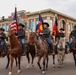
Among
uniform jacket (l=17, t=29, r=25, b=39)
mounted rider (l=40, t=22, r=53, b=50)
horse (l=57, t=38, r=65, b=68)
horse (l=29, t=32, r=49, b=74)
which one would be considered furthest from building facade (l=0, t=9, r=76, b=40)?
horse (l=29, t=32, r=49, b=74)

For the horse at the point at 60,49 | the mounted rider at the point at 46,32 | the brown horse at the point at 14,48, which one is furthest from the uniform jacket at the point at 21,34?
the horse at the point at 60,49

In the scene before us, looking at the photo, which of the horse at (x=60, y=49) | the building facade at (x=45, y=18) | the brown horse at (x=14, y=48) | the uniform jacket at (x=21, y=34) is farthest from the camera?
the building facade at (x=45, y=18)

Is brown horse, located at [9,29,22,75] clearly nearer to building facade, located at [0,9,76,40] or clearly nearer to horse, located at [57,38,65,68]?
horse, located at [57,38,65,68]

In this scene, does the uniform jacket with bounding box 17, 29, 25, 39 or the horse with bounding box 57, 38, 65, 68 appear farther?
the horse with bounding box 57, 38, 65, 68

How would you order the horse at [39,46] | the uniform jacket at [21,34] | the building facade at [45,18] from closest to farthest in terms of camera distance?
the horse at [39,46] < the uniform jacket at [21,34] < the building facade at [45,18]

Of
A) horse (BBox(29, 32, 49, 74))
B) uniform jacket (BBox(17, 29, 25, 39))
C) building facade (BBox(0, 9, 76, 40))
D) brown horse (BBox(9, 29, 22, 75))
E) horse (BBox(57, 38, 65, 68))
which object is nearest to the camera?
brown horse (BBox(9, 29, 22, 75))

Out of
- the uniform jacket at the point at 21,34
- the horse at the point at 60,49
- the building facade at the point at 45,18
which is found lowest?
the horse at the point at 60,49

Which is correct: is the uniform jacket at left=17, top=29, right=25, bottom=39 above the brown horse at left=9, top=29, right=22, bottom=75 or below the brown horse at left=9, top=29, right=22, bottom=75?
above

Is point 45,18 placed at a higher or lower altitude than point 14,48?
higher

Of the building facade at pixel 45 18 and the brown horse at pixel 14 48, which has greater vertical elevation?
the building facade at pixel 45 18

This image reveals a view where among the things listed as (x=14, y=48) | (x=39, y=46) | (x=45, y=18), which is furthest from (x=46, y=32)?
(x=45, y=18)

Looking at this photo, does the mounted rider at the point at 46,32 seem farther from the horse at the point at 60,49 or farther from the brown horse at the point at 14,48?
the brown horse at the point at 14,48

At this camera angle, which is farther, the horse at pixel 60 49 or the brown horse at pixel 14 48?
the horse at pixel 60 49

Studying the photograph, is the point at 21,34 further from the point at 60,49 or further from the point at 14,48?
the point at 60,49
